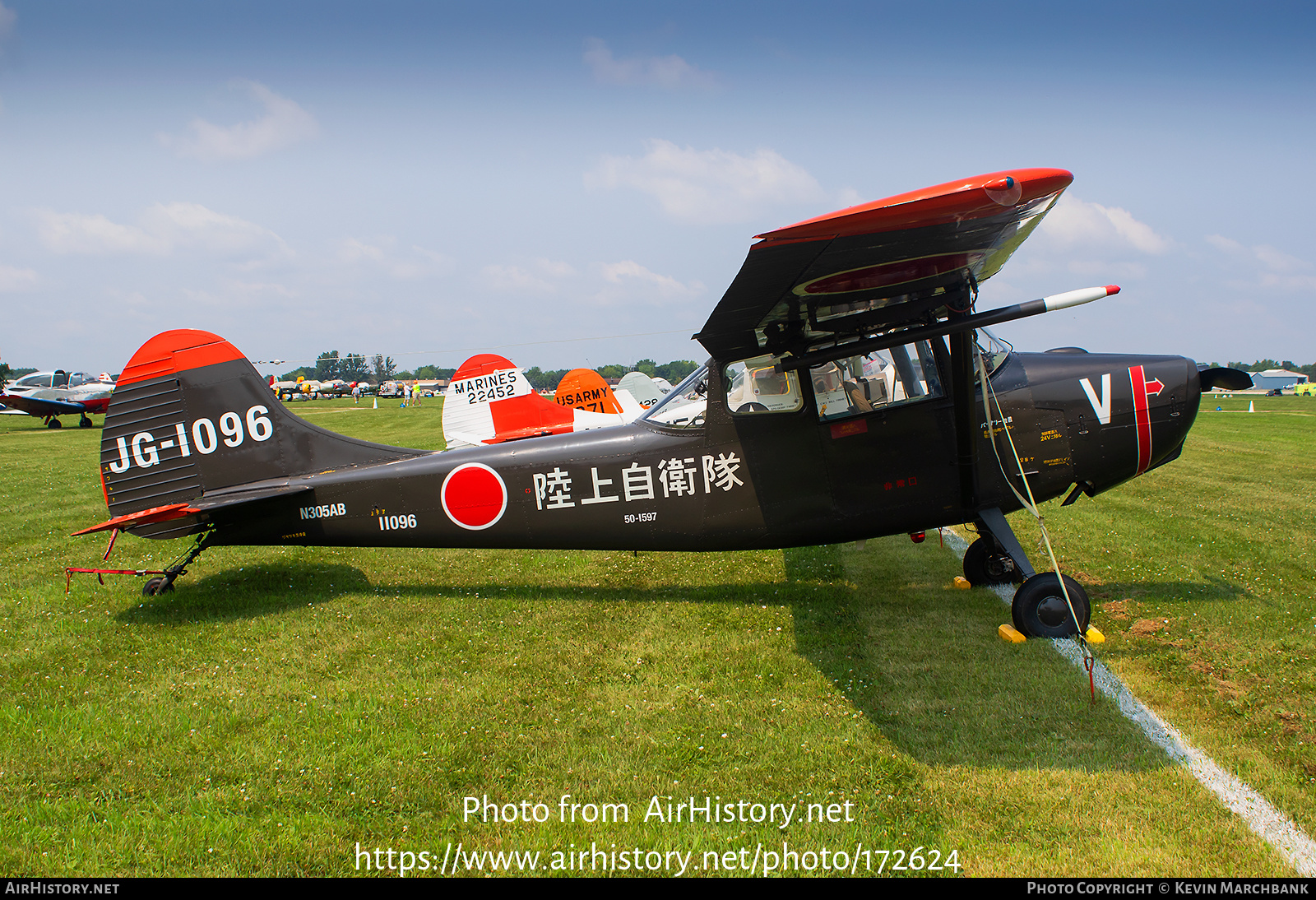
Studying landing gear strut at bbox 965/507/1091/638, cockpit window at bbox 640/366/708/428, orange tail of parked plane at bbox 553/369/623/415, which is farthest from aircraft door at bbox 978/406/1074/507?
orange tail of parked plane at bbox 553/369/623/415

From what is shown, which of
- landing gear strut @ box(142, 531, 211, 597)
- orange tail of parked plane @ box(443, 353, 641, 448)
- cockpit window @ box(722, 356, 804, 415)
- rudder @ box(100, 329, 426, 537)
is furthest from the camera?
orange tail of parked plane @ box(443, 353, 641, 448)

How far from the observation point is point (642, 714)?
4562 millimetres

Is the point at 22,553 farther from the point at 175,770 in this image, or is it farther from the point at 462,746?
the point at 462,746

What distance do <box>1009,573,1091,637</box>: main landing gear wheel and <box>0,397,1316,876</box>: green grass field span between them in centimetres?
23

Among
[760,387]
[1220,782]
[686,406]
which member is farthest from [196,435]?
[1220,782]

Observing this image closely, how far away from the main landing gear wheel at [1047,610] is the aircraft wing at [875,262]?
2.28 metres

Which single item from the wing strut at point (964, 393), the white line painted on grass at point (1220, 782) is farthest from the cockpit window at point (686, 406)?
the white line painted on grass at point (1220, 782)

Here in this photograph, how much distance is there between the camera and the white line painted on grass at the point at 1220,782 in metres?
3.21

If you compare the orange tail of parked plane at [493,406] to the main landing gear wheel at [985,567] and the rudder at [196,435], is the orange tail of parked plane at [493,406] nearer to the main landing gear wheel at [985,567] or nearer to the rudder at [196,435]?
the rudder at [196,435]

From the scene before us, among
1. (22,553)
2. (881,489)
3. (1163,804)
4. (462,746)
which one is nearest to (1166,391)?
(881,489)

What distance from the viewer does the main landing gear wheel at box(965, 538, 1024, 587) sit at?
6652mm

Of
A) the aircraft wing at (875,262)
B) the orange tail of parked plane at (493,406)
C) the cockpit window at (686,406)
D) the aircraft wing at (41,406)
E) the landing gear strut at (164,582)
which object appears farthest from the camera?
the aircraft wing at (41,406)

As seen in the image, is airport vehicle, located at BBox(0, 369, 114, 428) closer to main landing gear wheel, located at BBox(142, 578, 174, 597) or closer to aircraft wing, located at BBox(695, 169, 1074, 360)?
main landing gear wheel, located at BBox(142, 578, 174, 597)

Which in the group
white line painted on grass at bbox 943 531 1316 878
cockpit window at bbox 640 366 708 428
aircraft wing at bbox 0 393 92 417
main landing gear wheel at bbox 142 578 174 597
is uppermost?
aircraft wing at bbox 0 393 92 417
